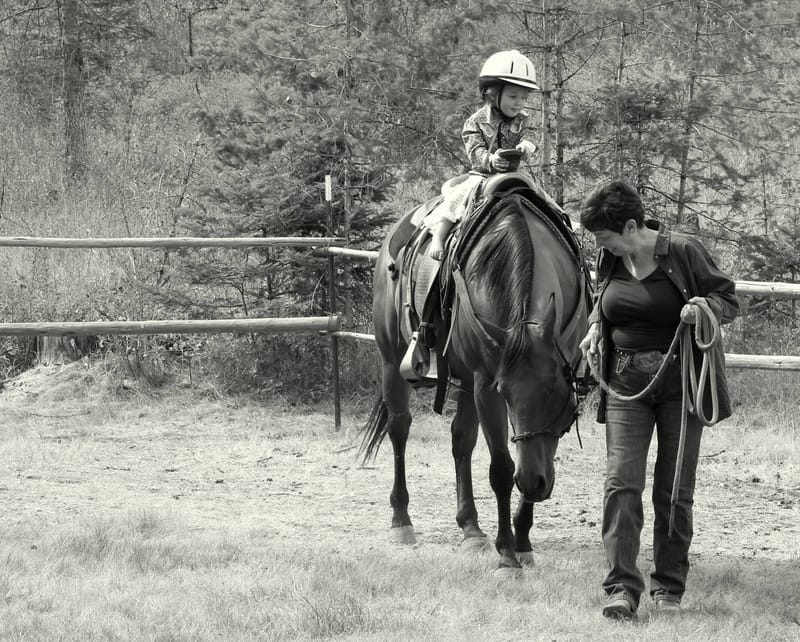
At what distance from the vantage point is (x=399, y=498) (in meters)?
6.05

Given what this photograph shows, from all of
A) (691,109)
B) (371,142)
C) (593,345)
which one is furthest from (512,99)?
(371,142)

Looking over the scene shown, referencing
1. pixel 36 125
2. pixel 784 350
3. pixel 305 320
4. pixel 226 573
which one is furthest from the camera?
pixel 36 125

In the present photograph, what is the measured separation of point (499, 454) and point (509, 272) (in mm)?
886

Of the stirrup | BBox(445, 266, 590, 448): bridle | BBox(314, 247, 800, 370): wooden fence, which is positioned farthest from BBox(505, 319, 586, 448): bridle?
BBox(314, 247, 800, 370): wooden fence

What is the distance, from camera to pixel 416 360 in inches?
220

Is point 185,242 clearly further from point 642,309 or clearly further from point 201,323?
point 642,309

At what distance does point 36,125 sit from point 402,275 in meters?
13.8

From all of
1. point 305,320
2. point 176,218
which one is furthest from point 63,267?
point 305,320

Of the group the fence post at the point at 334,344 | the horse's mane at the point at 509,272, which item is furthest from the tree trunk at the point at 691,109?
the horse's mane at the point at 509,272

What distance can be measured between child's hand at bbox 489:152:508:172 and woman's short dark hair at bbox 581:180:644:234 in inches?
55.1

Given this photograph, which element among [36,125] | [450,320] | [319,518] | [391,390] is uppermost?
[36,125]

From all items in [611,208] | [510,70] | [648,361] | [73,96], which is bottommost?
[648,361]

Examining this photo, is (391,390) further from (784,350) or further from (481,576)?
(784,350)

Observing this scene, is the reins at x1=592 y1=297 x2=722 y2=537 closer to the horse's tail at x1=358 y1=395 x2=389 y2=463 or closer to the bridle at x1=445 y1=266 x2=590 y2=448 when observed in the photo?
the bridle at x1=445 y1=266 x2=590 y2=448
